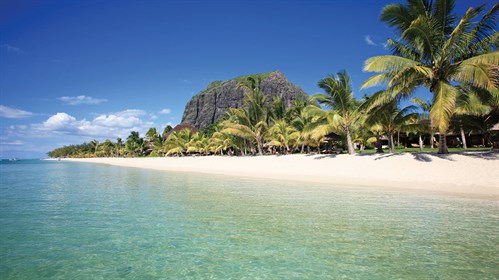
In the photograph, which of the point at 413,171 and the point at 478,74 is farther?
the point at 413,171

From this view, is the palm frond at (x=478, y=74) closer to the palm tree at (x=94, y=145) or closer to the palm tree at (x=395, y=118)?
the palm tree at (x=395, y=118)

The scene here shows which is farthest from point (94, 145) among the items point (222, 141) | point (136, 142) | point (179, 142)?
point (222, 141)

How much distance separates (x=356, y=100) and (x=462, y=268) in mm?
17949

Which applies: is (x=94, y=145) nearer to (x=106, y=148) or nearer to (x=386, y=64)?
(x=106, y=148)

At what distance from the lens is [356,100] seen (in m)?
20.2

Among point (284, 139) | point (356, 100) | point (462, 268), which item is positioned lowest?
point (462, 268)

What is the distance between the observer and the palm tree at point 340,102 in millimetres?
19422

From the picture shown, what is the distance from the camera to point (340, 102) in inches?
776

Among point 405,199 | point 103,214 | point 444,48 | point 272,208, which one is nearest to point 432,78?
point 444,48

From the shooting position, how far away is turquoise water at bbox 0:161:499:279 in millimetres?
3592

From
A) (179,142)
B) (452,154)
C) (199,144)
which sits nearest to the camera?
(452,154)

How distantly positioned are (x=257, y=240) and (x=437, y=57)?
44.4ft

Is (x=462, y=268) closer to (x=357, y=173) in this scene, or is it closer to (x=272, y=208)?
(x=272, y=208)

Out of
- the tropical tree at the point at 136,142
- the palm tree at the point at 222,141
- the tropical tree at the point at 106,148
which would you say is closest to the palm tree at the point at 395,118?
the palm tree at the point at 222,141
